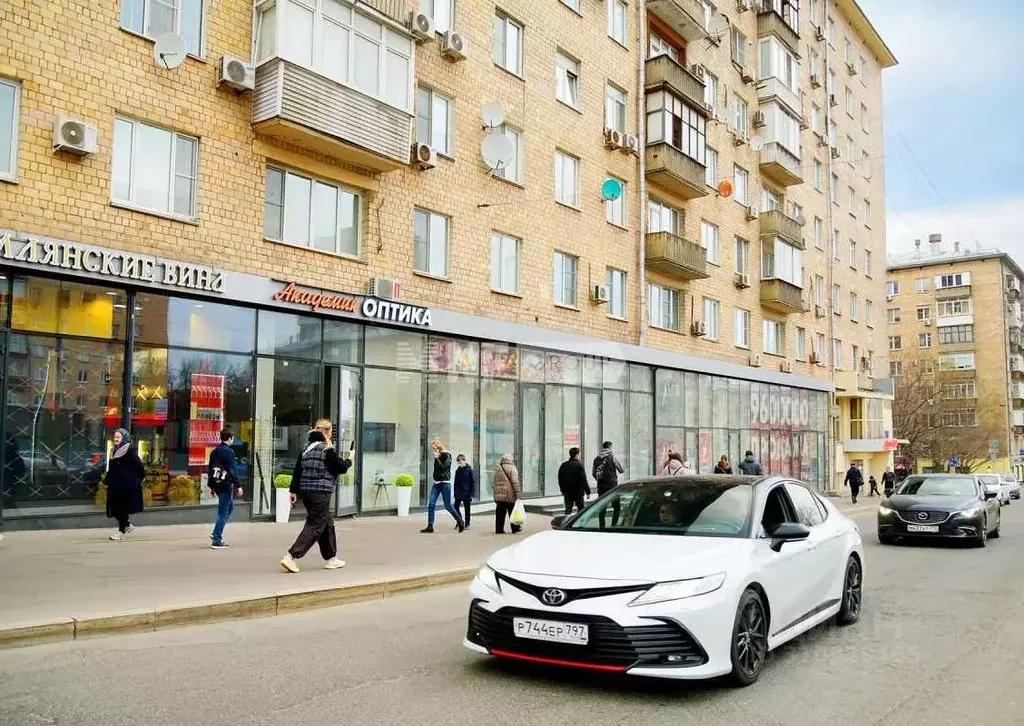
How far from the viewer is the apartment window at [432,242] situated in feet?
64.6

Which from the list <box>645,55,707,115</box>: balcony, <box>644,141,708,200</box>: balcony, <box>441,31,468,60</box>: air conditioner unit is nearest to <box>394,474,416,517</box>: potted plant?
<box>441,31,468,60</box>: air conditioner unit

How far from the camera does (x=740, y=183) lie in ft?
113

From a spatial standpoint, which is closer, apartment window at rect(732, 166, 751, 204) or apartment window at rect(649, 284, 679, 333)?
apartment window at rect(649, 284, 679, 333)

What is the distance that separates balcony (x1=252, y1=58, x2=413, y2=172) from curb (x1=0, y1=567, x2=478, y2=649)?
945cm

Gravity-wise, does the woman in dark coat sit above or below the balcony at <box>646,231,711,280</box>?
below

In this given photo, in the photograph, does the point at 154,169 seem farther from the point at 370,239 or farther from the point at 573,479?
the point at 573,479

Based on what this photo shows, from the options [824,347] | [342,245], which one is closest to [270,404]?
[342,245]

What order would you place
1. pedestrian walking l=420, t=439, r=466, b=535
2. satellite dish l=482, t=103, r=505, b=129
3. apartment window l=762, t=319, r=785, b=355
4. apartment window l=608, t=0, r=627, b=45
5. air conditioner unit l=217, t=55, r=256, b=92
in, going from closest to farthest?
air conditioner unit l=217, t=55, r=256, b=92 → pedestrian walking l=420, t=439, r=466, b=535 → satellite dish l=482, t=103, r=505, b=129 → apartment window l=608, t=0, r=627, b=45 → apartment window l=762, t=319, r=785, b=355

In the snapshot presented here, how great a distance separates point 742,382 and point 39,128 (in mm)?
25955

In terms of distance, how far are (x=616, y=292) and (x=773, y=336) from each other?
1283 centimetres

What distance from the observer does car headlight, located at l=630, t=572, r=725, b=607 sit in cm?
542

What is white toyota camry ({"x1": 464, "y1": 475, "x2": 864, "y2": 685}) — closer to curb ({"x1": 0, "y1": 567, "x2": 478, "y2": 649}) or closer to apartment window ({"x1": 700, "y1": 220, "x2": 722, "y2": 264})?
curb ({"x1": 0, "y1": 567, "x2": 478, "y2": 649})

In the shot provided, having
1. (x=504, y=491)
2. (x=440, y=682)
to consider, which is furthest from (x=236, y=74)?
(x=440, y=682)

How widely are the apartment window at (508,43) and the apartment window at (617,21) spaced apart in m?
4.79
